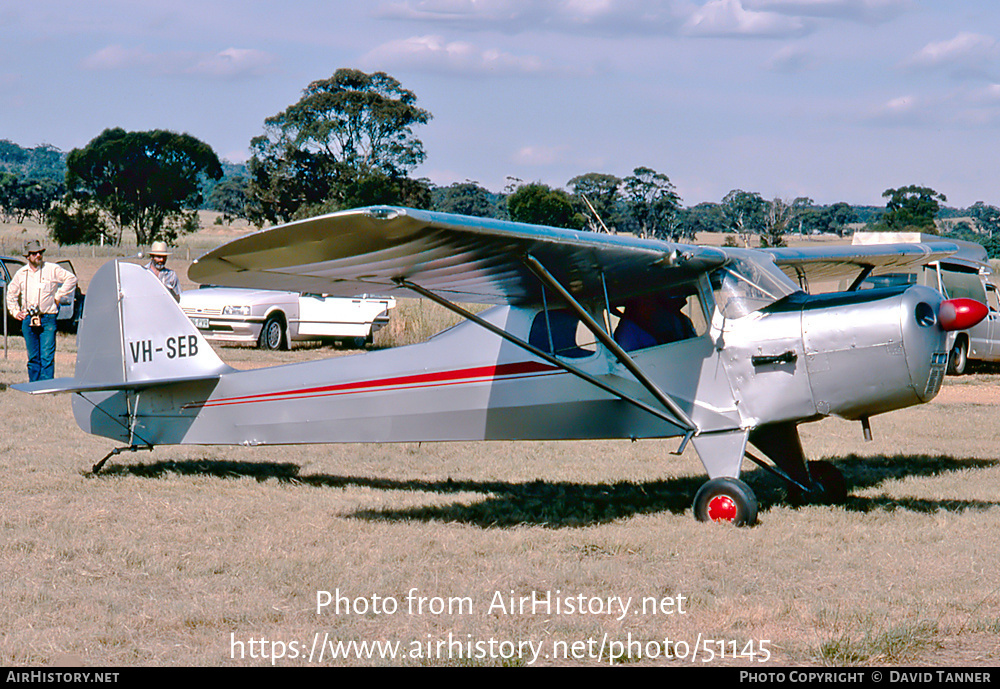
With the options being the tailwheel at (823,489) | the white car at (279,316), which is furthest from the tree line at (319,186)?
the tailwheel at (823,489)

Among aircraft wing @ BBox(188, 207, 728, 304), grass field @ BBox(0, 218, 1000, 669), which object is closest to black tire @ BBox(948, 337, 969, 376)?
grass field @ BBox(0, 218, 1000, 669)

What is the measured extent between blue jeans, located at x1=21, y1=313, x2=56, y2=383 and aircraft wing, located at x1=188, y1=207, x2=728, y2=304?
6.42 meters

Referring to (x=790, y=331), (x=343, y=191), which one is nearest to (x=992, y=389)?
(x=790, y=331)

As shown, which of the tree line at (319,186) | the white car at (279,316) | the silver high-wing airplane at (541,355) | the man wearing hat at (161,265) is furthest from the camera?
the tree line at (319,186)

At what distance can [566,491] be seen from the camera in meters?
8.38

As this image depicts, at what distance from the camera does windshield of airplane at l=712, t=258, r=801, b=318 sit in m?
6.98

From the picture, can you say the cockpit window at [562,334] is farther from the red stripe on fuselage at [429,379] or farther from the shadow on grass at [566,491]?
the shadow on grass at [566,491]

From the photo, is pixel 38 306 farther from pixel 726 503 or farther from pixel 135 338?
pixel 726 503

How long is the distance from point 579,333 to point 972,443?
231 inches

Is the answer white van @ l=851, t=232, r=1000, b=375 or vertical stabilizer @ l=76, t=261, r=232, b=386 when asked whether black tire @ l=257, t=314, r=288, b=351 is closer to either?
white van @ l=851, t=232, r=1000, b=375

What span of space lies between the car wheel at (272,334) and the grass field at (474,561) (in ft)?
36.1

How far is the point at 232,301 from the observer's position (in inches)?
819

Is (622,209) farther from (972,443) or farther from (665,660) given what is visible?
(665,660)

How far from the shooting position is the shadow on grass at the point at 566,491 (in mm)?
7273
